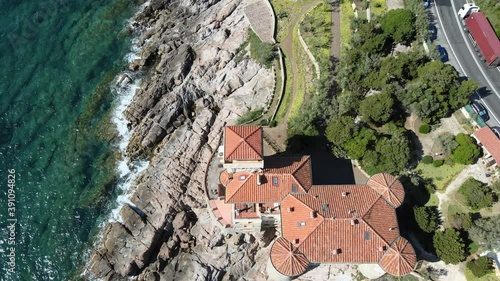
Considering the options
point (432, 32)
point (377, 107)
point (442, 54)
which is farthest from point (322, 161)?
point (432, 32)

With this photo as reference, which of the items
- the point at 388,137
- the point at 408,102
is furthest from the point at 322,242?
the point at 408,102

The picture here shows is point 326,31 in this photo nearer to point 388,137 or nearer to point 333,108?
point 333,108

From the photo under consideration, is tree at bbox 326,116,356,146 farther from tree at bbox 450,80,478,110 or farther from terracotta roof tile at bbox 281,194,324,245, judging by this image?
tree at bbox 450,80,478,110

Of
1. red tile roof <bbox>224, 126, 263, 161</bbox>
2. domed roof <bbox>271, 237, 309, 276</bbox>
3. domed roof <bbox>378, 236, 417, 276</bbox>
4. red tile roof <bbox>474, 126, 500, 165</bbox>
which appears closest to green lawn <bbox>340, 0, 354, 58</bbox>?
red tile roof <bbox>474, 126, 500, 165</bbox>

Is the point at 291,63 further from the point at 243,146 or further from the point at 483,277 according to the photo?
the point at 483,277

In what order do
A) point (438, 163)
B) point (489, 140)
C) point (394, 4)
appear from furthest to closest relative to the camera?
1. point (394, 4)
2. point (438, 163)
3. point (489, 140)
